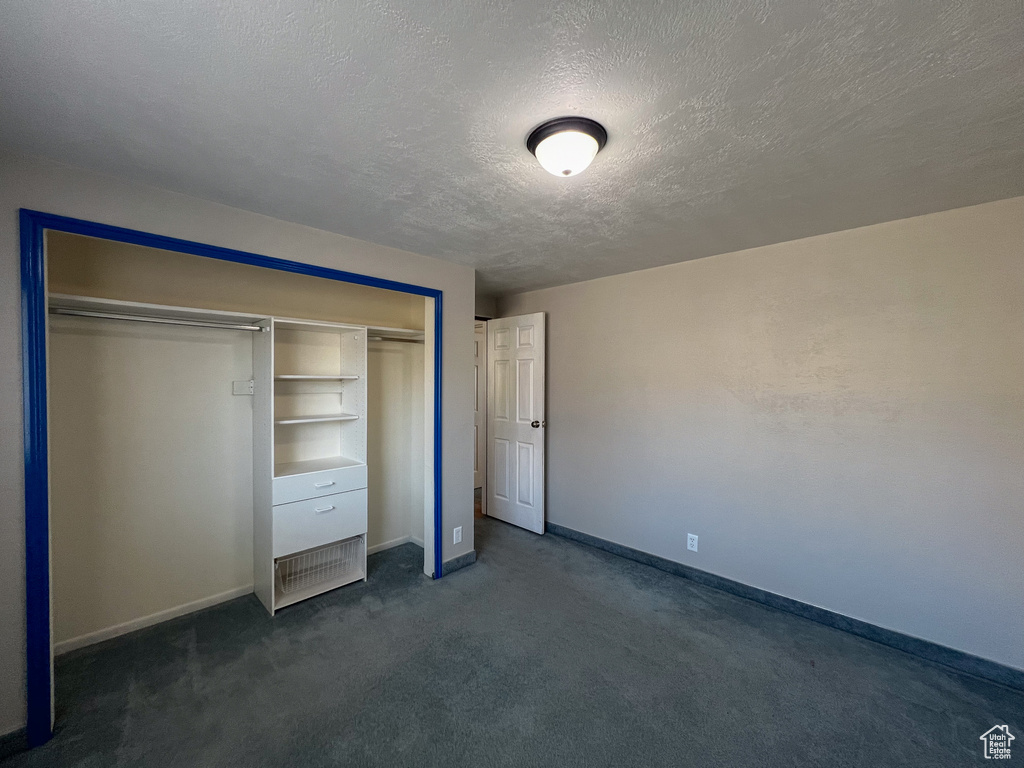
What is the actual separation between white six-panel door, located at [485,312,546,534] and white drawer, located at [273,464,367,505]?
1.64 meters

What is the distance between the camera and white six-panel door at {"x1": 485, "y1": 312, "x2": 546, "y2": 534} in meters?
3.93

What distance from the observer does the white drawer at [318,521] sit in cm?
255

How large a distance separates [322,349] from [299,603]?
1758mm

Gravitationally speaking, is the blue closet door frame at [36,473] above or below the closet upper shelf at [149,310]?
below

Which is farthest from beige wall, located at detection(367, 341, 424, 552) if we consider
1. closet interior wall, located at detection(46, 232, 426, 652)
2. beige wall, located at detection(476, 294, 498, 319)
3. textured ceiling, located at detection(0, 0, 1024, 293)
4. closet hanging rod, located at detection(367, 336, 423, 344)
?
textured ceiling, located at detection(0, 0, 1024, 293)

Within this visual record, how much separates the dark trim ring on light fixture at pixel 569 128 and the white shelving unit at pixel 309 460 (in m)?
1.88

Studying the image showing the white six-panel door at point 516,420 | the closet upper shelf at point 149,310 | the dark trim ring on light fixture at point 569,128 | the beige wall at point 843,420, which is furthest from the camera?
the white six-panel door at point 516,420

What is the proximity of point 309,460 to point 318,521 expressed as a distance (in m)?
0.53

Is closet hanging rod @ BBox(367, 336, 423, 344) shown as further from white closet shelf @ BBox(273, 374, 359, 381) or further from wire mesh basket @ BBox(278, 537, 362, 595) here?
wire mesh basket @ BBox(278, 537, 362, 595)

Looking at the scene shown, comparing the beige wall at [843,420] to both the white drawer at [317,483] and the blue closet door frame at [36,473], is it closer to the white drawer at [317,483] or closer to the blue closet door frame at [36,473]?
the white drawer at [317,483]

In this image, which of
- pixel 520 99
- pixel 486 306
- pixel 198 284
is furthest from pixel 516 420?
pixel 520 99

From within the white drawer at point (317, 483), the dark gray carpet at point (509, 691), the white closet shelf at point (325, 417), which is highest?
the white closet shelf at point (325, 417)

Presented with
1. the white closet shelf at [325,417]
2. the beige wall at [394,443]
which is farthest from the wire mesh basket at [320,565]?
the white closet shelf at [325,417]

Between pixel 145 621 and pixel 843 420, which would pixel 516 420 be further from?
pixel 145 621
